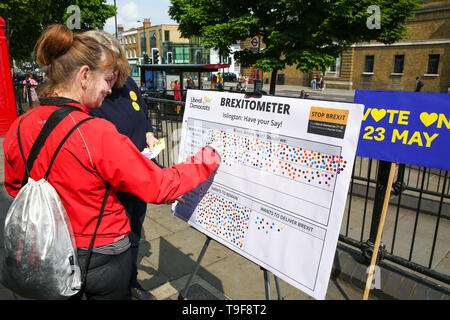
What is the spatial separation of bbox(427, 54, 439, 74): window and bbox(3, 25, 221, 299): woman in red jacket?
120ft

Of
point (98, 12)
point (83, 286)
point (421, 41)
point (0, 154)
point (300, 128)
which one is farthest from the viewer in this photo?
point (421, 41)

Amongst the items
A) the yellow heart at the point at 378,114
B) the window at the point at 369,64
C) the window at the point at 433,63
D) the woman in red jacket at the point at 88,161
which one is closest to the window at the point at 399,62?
the window at the point at 369,64

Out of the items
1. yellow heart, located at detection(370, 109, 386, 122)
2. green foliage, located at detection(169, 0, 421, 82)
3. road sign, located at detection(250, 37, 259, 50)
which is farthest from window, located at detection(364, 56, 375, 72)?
yellow heart, located at detection(370, 109, 386, 122)

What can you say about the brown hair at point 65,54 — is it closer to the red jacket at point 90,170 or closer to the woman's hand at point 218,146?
the red jacket at point 90,170

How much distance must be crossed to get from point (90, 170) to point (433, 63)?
Result: 37309 mm

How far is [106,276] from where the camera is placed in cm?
161

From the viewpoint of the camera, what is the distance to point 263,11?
14.8 metres

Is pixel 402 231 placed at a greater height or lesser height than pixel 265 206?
lesser

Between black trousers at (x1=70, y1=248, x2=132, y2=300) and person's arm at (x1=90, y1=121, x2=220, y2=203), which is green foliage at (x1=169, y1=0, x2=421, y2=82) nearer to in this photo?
person's arm at (x1=90, y1=121, x2=220, y2=203)

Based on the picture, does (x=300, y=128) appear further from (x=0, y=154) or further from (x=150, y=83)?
(x=150, y=83)

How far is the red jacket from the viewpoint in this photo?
134 cm

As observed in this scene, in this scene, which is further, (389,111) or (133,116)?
(389,111)

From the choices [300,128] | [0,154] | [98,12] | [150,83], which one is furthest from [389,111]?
[98,12]
